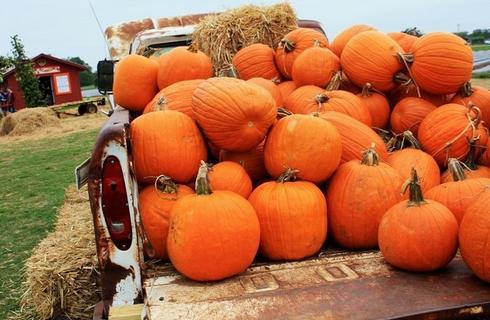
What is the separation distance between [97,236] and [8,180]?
920 centimetres

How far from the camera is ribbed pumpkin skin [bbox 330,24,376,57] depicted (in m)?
3.86

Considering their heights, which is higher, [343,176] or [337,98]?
[337,98]

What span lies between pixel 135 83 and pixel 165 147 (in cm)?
113

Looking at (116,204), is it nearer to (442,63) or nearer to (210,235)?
(210,235)

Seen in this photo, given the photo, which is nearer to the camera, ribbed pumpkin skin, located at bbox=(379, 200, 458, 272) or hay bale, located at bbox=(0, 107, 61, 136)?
ribbed pumpkin skin, located at bbox=(379, 200, 458, 272)

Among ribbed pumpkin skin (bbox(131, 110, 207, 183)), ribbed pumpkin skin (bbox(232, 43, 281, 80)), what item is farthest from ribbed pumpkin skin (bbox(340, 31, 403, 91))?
ribbed pumpkin skin (bbox(131, 110, 207, 183))

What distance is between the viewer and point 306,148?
251cm

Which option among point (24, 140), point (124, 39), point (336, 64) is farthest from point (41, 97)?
point (336, 64)

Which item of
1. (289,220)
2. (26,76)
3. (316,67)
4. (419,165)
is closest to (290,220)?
(289,220)

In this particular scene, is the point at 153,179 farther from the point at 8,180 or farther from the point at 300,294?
the point at 8,180

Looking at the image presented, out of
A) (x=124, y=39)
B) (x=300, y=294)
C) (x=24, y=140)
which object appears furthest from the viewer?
(x=24, y=140)

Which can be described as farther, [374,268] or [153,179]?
[153,179]

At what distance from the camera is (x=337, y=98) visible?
3168 mm

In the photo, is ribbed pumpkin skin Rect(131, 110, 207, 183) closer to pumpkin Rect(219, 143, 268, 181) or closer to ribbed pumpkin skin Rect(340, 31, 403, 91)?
pumpkin Rect(219, 143, 268, 181)
